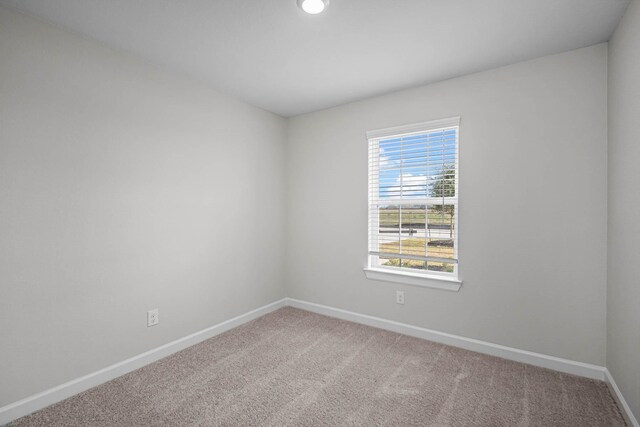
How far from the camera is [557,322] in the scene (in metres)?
2.34

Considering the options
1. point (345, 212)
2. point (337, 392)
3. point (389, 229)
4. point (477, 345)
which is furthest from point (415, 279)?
point (337, 392)

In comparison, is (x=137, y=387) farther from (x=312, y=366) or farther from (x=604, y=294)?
(x=604, y=294)

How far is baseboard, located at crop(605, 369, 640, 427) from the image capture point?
169 cm

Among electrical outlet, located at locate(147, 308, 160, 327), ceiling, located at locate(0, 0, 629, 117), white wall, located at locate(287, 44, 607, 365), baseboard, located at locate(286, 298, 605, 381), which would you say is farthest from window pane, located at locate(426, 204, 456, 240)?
electrical outlet, located at locate(147, 308, 160, 327)

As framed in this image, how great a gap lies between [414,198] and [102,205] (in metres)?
2.62

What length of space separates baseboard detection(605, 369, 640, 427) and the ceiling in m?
2.32

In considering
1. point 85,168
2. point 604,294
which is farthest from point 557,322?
point 85,168

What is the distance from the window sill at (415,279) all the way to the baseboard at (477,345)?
0.42m

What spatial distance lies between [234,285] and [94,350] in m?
1.30

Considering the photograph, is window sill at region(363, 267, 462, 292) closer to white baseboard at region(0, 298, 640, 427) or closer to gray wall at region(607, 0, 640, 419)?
white baseboard at region(0, 298, 640, 427)

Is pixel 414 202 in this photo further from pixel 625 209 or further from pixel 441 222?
pixel 625 209

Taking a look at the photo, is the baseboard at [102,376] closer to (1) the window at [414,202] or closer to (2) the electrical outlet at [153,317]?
(2) the electrical outlet at [153,317]

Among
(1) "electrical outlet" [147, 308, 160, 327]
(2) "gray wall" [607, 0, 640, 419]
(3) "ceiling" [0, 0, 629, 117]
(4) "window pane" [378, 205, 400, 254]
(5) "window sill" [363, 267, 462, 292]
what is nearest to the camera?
(2) "gray wall" [607, 0, 640, 419]

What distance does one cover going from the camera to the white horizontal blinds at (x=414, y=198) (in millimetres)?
2842
